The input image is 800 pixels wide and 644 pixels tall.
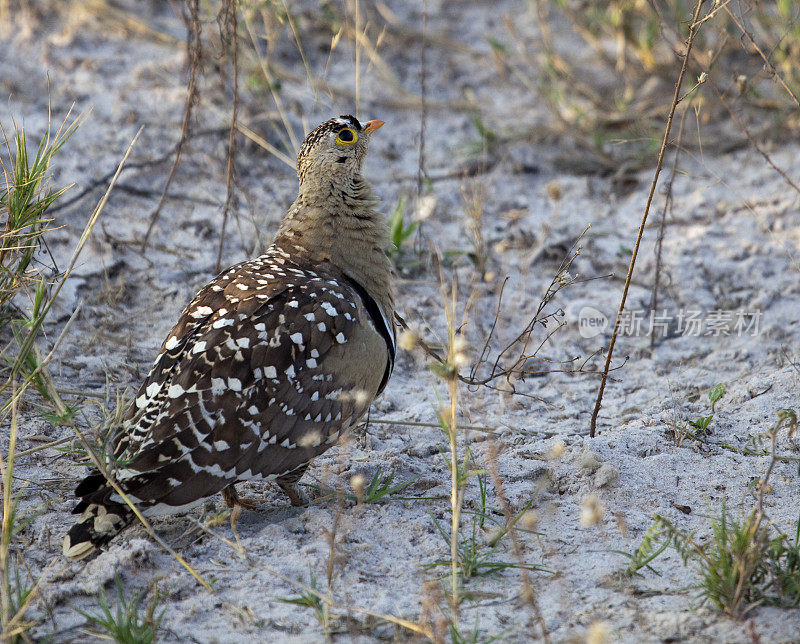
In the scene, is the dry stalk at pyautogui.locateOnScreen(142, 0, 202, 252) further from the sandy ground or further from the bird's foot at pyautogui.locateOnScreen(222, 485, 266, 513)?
the bird's foot at pyautogui.locateOnScreen(222, 485, 266, 513)

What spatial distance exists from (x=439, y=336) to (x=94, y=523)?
2.35 meters

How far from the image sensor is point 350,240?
3.78 meters

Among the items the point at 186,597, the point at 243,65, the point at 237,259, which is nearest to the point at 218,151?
the point at 243,65

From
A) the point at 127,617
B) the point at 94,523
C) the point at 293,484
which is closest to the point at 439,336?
the point at 293,484

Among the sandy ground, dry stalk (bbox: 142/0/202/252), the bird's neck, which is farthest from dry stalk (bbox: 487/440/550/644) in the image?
dry stalk (bbox: 142/0/202/252)

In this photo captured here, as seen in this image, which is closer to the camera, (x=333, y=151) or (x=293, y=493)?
(x=293, y=493)

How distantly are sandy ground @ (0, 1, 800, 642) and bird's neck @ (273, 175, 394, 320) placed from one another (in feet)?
1.86

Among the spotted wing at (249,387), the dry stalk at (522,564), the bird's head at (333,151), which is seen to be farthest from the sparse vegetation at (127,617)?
the bird's head at (333,151)

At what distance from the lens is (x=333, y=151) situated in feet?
12.6

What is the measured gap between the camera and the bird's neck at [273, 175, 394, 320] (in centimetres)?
375

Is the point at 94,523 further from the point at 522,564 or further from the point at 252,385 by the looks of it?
the point at 522,564

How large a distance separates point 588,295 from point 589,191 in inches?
43.6

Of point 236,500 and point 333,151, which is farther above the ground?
point 333,151

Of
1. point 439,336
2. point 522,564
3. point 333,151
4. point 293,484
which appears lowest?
point 522,564
